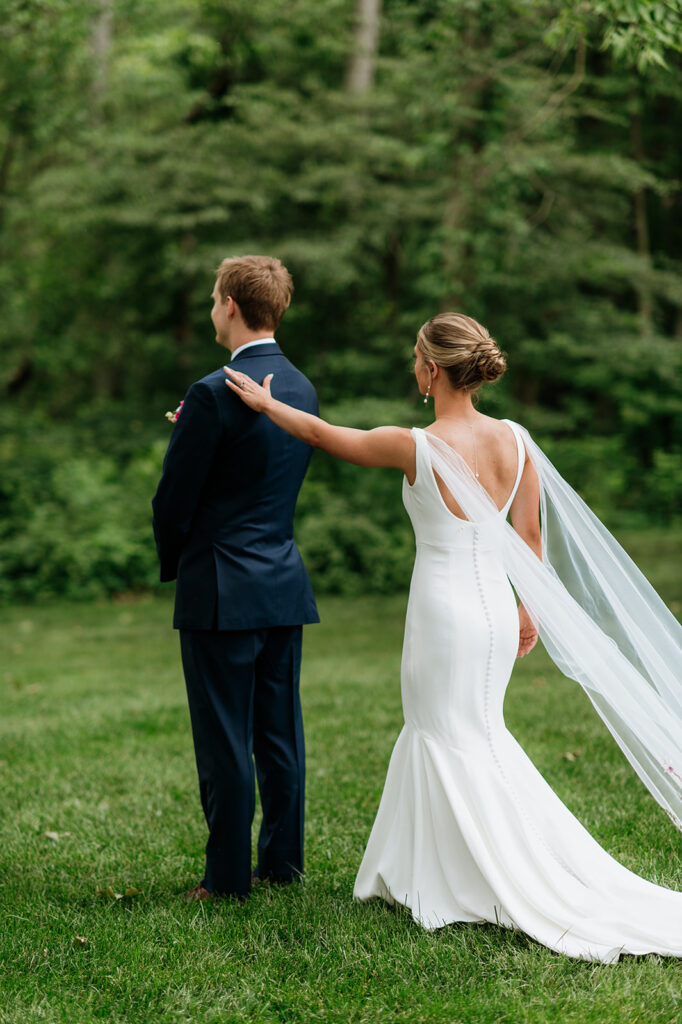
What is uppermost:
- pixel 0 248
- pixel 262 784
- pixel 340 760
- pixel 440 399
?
pixel 0 248

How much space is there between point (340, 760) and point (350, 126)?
412 inches

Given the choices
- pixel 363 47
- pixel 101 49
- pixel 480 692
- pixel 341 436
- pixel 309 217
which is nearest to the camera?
pixel 341 436

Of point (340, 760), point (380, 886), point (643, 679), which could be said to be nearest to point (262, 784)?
point (380, 886)

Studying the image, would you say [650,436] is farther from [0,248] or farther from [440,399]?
[440,399]

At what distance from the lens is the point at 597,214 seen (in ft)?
53.2

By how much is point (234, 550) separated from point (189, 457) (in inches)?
15.6

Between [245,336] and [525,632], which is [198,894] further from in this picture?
[245,336]

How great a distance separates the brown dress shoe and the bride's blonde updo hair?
216 cm

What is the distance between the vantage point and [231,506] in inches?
148

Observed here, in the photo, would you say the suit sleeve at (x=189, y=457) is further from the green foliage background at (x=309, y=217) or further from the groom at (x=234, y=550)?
the green foliage background at (x=309, y=217)

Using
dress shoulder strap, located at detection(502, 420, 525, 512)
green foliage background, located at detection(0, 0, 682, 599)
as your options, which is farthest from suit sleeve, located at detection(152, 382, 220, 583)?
green foliage background, located at detection(0, 0, 682, 599)

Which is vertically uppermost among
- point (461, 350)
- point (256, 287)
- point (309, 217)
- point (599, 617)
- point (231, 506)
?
point (309, 217)

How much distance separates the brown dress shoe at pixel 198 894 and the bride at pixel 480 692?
608 millimetres

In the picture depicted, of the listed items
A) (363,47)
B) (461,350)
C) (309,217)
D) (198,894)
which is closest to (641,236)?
(363,47)
